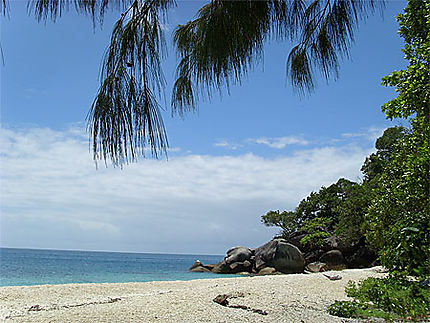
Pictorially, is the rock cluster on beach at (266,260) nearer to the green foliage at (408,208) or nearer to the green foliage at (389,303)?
the green foliage at (408,208)

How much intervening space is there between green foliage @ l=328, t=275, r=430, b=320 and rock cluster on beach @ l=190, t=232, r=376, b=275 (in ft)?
44.9

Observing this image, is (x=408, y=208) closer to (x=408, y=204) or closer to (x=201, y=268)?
(x=408, y=204)

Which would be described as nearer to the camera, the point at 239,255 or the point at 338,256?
the point at 338,256

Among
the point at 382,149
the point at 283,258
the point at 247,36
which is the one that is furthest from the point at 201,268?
the point at 247,36

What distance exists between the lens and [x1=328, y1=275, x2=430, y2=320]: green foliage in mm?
5049

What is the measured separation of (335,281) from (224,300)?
4477mm

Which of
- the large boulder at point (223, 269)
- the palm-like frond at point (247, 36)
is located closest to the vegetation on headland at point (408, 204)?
the palm-like frond at point (247, 36)

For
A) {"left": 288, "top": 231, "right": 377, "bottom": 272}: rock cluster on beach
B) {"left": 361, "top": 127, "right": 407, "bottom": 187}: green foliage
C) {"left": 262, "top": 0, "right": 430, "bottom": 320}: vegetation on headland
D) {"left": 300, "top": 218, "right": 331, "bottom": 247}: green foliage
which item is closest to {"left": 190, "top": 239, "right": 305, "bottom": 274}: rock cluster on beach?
{"left": 288, "top": 231, "right": 377, "bottom": 272}: rock cluster on beach

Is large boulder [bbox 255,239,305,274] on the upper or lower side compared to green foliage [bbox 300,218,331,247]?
lower

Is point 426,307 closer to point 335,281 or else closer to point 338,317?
point 338,317

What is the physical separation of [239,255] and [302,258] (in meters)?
4.93

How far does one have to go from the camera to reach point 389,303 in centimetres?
562

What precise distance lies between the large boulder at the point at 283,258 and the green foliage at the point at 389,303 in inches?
568

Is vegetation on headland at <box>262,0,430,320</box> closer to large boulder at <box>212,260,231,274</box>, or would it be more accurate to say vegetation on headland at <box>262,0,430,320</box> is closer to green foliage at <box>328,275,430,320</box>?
green foliage at <box>328,275,430,320</box>
